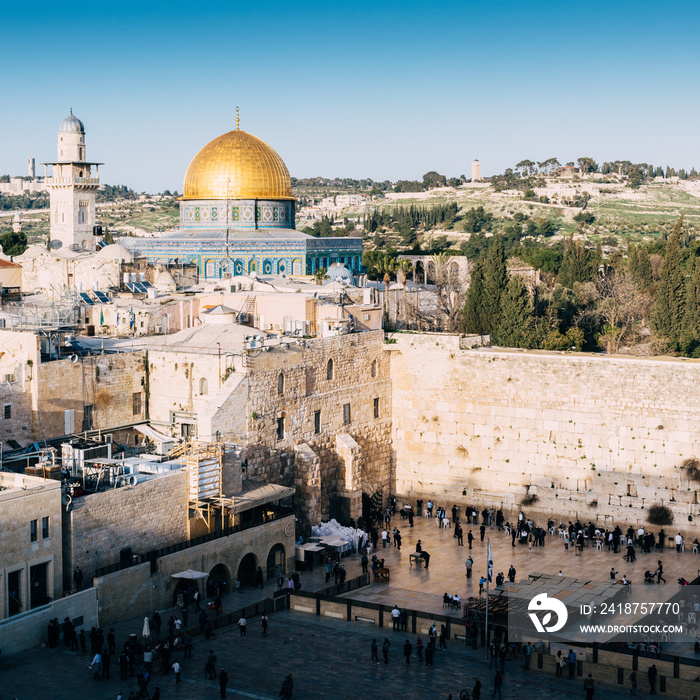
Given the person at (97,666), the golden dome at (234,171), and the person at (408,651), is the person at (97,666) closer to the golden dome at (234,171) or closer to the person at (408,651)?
the person at (408,651)

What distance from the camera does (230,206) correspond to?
46.2 m

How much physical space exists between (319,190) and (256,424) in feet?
517

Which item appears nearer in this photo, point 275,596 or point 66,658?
point 66,658

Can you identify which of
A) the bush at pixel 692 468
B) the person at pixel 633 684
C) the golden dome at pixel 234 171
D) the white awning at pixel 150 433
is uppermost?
the golden dome at pixel 234 171

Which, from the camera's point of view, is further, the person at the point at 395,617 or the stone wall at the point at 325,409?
the stone wall at the point at 325,409

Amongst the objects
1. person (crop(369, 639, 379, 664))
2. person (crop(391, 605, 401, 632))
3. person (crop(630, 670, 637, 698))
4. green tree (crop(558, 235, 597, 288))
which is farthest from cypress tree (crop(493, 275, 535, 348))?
person (crop(630, 670, 637, 698))

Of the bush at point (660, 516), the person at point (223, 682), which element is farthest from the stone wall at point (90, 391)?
the bush at point (660, 516)

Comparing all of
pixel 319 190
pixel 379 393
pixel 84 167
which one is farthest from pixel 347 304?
pixel 319 190

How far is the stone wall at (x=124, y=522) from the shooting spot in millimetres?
19266

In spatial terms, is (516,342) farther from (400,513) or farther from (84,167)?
(84,167)

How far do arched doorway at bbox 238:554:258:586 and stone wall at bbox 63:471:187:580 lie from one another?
170cm

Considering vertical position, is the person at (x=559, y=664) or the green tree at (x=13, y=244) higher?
the green tree at (x=13, y=244)

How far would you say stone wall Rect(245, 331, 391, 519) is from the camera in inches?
989

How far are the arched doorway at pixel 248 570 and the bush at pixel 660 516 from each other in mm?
9926
